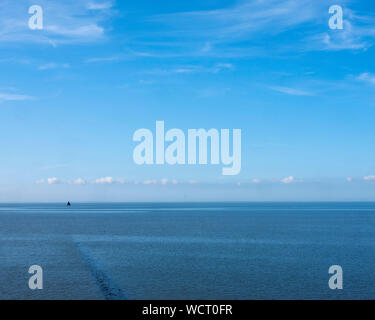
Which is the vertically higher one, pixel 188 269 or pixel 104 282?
pixel 188 269

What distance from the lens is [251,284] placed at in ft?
118

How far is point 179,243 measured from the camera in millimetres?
67562

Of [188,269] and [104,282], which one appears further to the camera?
[188,269]

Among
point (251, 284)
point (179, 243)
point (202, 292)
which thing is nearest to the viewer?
point (202, 292)

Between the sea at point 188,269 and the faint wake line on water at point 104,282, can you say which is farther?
the sea at point 188,269

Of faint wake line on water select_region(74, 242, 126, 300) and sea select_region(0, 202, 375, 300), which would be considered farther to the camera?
sea select_region(0, 202, 375, 300)

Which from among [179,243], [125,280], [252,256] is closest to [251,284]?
[125,280]

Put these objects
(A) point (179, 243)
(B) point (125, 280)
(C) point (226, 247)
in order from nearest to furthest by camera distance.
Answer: (B) point (125, 280) < (C) point (226, 247) < (A) point (179, 243)

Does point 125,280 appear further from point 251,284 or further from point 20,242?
point 20,242
